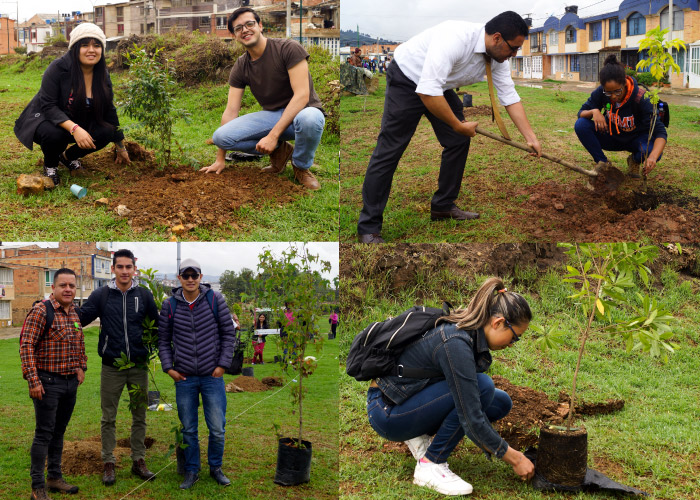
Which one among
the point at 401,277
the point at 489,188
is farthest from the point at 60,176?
the point at 489,188

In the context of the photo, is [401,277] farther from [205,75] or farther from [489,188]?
[205,75]

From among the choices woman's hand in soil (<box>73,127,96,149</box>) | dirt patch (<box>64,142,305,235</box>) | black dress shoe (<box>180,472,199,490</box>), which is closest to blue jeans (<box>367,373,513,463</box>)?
black dress shoe (<box>180,472,199,490</box>)

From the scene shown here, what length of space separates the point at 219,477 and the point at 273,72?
3550mm

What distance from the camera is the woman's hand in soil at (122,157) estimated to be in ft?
19.7

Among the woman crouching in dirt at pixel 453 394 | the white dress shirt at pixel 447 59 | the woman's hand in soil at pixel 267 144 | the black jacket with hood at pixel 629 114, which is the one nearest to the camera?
the woman crouching in dirt at pixel 453 394

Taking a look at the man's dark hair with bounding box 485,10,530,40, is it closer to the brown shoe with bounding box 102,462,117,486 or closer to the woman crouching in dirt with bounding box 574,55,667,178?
the woman crouching in dirt with bounding box 574,55,667,178

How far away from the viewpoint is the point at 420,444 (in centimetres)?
317

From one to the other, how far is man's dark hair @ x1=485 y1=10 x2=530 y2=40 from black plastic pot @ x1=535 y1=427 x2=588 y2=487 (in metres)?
2.84

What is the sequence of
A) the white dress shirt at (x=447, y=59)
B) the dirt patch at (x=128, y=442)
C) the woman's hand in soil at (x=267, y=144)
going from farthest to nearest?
the woman's hand in soil at (x=267, y=144), the dirt patch at (x=128, y=442), the white dress shirt at (x=447, y=59)

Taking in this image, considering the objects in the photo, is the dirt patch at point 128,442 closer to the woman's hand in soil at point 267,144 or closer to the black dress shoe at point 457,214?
the woman's hand in soil at point 267,144

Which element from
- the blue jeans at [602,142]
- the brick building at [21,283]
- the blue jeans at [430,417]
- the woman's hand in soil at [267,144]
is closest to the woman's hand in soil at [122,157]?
the woman's hand in soil at [267,144]

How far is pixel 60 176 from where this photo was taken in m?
5.73

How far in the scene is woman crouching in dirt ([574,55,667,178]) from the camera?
5.76m

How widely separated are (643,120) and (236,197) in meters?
4.20
